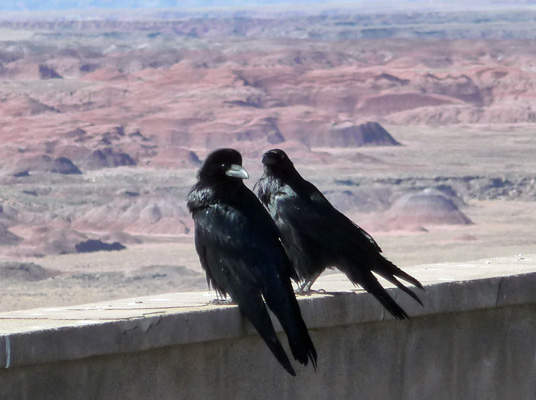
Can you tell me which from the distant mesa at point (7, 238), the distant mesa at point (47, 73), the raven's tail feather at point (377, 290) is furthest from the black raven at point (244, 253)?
the distant mesa at point (47, 73)

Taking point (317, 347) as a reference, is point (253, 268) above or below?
above

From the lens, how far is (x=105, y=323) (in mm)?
2543

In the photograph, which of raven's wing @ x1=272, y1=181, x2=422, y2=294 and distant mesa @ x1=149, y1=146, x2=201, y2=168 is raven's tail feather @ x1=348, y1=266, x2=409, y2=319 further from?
distant mesa @ x1=149, y1=146, x2=201, y2=168

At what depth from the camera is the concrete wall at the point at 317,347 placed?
2.49 meters

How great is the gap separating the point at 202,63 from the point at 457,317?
7057 cm

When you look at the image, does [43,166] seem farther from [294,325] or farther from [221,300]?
[294,325]

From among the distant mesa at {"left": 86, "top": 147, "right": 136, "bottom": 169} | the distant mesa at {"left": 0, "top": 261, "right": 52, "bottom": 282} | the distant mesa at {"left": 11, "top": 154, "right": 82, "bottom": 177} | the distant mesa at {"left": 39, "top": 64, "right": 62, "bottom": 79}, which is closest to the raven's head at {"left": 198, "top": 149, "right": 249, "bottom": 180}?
the distant mesa at {"left": 0, "top": 261, "right": 52, "bottom": 282}

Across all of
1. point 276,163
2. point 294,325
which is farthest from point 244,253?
point 276,163

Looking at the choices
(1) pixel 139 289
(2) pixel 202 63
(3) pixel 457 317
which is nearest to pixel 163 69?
(2) pixel 202 63

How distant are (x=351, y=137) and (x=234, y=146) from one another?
6340 mm

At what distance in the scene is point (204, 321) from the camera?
2.77 meters

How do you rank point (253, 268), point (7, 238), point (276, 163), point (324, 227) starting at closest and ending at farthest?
point (253, 268) → point (324, 227) → point (276, 163) → point (7, 238)

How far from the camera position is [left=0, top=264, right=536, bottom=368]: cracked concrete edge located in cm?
241

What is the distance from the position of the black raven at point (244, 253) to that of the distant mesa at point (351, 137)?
5153 cm
